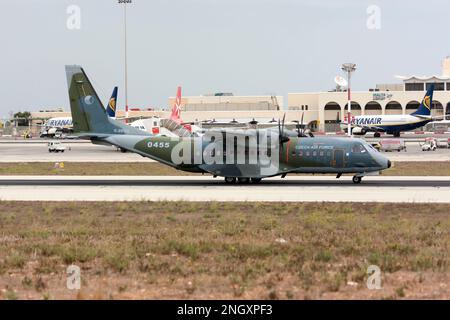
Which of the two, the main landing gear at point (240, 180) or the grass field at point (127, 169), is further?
the grass field at point (127, 169)

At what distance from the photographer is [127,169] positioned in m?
54.3

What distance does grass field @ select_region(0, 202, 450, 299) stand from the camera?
14.4 metres

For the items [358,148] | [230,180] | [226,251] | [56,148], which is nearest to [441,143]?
[56,148]

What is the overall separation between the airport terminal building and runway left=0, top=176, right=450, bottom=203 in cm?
10113

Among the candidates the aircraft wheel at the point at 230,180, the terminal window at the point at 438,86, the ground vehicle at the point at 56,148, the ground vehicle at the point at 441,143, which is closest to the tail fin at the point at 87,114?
the aircraft wheel at the point at 230,180

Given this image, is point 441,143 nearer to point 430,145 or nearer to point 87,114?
point 430,145

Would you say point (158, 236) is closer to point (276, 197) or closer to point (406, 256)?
point (406, 256)

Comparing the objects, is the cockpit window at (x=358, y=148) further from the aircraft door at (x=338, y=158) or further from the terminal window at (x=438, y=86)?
the terminal window at (x=438, y=86)

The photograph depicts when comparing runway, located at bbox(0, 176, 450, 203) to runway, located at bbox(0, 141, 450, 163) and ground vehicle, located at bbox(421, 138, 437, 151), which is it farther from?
ground vehicle, located at bbox(421, 138, 437, 151)

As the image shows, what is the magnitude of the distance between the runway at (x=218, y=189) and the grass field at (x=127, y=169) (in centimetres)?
462

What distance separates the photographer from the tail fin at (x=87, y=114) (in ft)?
138

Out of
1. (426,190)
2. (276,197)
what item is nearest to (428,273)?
(276,197)

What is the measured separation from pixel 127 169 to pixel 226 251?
3650 centimetres

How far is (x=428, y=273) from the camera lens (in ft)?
52.3
